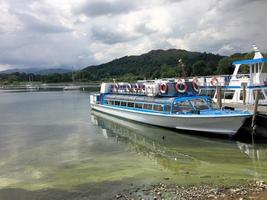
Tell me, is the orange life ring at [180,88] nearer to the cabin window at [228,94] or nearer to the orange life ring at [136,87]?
the cabin window at [228,94]

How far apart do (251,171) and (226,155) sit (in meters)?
4.20

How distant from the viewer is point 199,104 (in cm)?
3297

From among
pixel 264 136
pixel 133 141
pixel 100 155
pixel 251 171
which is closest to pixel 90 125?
pixel 133 141

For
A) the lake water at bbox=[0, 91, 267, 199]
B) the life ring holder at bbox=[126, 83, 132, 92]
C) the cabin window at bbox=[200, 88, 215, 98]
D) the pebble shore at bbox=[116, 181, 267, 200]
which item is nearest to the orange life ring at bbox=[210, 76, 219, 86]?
the cabin window at bbox=[200, 88, 215, 98]

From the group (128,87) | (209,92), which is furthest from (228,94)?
(128,87)

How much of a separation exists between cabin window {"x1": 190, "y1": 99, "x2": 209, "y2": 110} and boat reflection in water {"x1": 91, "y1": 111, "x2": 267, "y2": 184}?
117 inches

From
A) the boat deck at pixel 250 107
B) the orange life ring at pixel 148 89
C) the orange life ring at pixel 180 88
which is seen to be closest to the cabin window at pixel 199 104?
the orange life ring at pixel 180 88

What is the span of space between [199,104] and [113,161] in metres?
12.8

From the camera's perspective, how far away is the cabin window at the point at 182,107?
32.8 meters

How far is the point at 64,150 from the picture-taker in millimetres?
27453

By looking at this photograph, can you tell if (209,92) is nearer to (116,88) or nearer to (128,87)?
(128,87)

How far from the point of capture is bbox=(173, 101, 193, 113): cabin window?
32847 millimetres

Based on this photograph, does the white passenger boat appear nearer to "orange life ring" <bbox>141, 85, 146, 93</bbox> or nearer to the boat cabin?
the boat cabin

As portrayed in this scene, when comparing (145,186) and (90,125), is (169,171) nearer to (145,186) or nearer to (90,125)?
(145,186)
